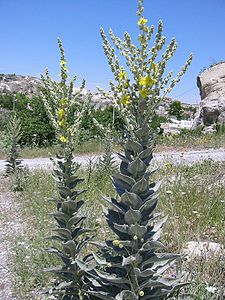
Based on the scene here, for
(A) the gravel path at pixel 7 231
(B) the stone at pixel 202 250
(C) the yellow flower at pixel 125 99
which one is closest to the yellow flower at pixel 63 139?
(C) the yellow flower at pixel 125 99

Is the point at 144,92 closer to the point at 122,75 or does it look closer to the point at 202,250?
the point at 122,75

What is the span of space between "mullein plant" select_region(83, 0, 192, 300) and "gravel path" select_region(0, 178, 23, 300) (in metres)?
1.63

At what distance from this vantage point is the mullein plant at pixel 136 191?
7.50 ft

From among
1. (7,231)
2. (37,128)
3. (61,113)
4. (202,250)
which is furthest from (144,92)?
(37,128)

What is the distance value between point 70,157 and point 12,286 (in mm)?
1673

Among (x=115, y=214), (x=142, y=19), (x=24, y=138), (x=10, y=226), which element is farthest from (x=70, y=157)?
(x=24, y=138)

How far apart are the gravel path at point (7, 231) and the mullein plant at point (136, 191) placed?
1.63 meters

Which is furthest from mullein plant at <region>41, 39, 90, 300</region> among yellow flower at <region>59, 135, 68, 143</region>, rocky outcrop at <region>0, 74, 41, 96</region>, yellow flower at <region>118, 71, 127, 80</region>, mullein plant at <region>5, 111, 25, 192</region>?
rocky outcrop at <region>0, 74, 41, 96</region>

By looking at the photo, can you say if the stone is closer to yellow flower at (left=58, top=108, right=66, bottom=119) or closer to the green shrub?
yellow flower at (left=58, top=108, right=66, bottom=119)

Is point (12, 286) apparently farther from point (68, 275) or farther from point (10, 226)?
point (10, 226)

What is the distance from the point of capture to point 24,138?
17.3 m

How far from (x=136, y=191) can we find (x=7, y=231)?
11.9 feet

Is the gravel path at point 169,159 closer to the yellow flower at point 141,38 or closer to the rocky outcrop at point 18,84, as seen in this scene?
the yellow flower at point 141,38

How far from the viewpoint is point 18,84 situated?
59250mm
